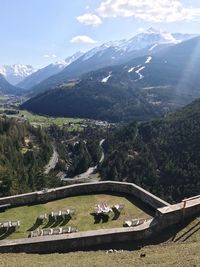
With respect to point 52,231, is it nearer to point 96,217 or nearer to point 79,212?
point 96,217

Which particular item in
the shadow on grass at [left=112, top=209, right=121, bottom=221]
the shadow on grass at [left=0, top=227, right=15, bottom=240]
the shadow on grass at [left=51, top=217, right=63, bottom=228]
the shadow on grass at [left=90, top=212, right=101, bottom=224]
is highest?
the shadow on grass at [left=112, top=209, right=121, bottom=221]

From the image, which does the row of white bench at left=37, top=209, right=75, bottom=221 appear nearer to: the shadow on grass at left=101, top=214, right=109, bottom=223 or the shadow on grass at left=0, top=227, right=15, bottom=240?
the shadow on grass at left=0, top=227, right=15, bottom=240

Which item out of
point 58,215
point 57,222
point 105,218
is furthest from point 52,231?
point 105,218

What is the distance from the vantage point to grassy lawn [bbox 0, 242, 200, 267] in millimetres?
23359

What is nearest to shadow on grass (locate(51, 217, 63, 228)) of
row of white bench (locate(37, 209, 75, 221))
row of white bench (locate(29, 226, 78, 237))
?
row of white bench (locate(37, 209, 75, 221))

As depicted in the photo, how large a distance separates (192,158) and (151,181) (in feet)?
82.3

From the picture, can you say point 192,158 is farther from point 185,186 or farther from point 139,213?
point 139,213

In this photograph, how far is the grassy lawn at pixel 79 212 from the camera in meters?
32.4

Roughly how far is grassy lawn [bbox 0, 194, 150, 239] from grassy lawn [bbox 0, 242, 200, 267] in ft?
15.6

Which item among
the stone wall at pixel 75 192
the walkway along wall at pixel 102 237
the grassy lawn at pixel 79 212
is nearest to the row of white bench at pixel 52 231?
the grassy lawn at pixel 79 212

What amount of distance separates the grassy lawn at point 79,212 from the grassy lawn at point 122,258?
4.74m

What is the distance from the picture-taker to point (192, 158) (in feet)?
649

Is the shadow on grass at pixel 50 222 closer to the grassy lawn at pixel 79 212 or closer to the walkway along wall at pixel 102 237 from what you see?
the grassy lawn at pixel 79 212

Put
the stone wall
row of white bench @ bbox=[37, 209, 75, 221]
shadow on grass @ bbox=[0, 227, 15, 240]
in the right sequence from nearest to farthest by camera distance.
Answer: shadow on grass @ bbox=[0, 227, 15, 240], row of white bench @ bbox=[37, 209, 75, 221], the stone wall
